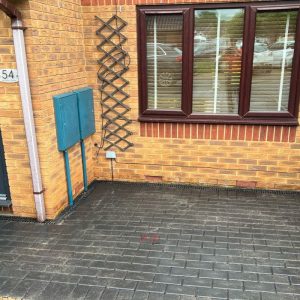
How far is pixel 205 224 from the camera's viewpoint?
406cm

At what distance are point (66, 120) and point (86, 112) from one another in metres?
0.57

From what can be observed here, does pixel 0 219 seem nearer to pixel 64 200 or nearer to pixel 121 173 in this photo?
pixel 64 200

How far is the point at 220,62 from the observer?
475 cm

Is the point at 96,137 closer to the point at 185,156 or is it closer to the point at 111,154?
the point at 111,154

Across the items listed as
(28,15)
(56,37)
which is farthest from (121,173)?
(28,15)

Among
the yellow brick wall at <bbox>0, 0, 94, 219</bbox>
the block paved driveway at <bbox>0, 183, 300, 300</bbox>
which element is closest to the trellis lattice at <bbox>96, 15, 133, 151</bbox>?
the yellow brick wall at <bbox>0, 0, 94, 219</bbox>

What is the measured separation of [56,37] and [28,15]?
1.79 feet

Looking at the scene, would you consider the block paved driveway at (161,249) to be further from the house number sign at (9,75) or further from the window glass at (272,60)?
the house number sign at (9,75)

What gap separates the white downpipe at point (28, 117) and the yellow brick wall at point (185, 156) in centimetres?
143

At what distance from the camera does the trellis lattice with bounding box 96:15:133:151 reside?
481cm

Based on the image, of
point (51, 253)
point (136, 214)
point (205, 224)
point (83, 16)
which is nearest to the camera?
point (51, 253)

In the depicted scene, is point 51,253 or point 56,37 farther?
point 56,37

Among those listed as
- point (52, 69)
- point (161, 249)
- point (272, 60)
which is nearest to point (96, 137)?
point (52, 69)

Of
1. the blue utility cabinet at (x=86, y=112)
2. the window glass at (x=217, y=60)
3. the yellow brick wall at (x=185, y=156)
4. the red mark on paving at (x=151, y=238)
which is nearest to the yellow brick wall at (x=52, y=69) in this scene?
the blue utility cabinet at (x=86, y=112)
